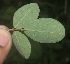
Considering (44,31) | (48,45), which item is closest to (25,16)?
(44,31)

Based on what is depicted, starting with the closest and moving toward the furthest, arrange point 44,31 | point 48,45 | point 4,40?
1. point 44,31
2. point 4,40
3. point 48,45

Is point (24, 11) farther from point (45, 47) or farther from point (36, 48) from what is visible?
point (45, 47)

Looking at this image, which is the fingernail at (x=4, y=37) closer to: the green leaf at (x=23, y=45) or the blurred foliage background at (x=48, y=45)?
the green leaf at (x=23, y=45)

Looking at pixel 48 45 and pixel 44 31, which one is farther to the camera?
pixel 48 45

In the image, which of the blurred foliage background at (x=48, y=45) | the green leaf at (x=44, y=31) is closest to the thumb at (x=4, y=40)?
the green leaf at (x=44, y=31)

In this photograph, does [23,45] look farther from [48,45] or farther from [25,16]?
[48,45]

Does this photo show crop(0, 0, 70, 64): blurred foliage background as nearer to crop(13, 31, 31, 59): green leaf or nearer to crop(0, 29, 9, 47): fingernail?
→ crop(0, 29, 9, 47): fingernail
